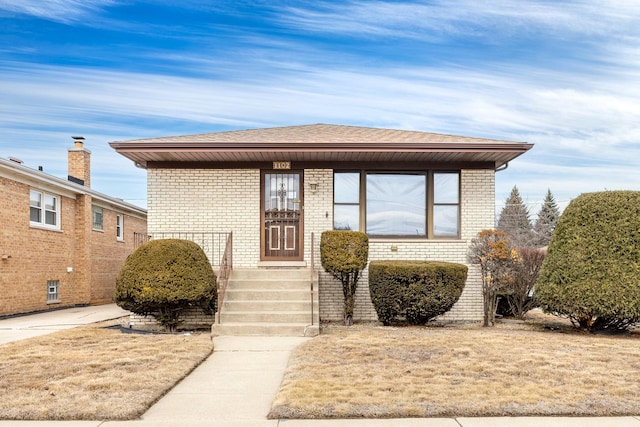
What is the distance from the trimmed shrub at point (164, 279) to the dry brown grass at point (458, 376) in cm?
249

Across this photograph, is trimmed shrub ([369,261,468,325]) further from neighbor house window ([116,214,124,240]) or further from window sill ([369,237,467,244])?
neighbor house window ([116,214,124,240])

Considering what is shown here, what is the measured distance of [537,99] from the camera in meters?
17.3

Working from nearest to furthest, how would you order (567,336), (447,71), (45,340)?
1. (45,340)
2. (567,336)
3. (447,71)

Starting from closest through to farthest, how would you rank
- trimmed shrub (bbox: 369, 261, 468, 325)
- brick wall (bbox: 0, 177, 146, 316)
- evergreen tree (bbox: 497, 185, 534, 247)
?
1. trimmed shrub (bbox: 369, 261, 468, 325)
2. brick wall (bbox: 0, 177, 146, 316)
3. evergreen tree (bbox: 497, 185, 534, 247)

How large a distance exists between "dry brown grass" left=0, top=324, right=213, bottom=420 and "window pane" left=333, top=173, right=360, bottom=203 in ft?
14.6

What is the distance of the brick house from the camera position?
40.2 ft

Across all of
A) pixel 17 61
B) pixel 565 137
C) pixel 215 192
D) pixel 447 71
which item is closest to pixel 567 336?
pixel 215 192

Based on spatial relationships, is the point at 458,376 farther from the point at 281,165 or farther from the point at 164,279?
the point at 281,165

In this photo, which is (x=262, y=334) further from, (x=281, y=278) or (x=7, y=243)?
(x=7, y=243)

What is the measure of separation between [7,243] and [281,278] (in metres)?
7.80

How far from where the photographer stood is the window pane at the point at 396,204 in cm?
1252

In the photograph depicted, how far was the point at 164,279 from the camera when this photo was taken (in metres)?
10.0

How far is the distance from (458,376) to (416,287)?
439 centimetres

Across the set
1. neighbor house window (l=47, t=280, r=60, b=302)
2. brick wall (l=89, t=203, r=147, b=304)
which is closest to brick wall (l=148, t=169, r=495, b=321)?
neighbor house window (l=47, t=280, r=60, b=302)
